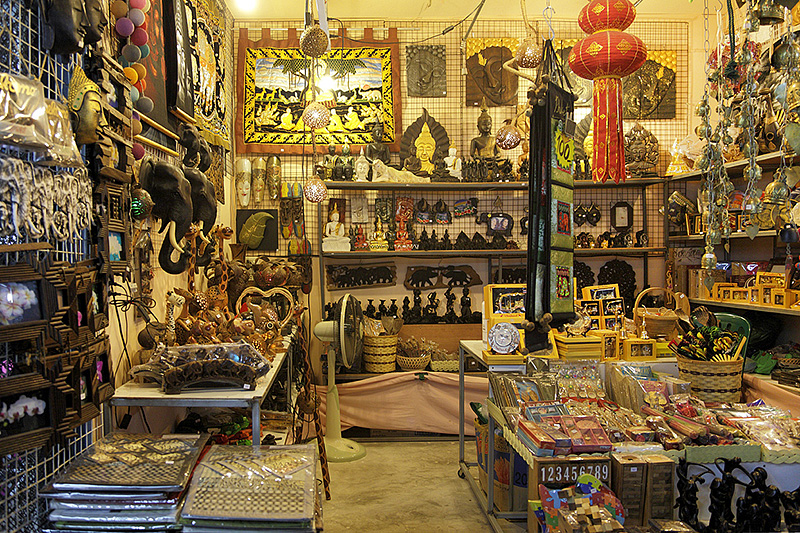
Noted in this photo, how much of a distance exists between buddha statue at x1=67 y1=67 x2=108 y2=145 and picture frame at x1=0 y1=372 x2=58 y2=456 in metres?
0.81

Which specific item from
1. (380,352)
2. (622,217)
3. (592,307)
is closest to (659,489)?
(592,307)

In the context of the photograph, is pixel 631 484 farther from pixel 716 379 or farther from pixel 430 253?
pixel 430 253

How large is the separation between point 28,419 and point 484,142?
4632mm

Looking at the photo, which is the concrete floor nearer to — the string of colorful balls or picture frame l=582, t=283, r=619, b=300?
picture frame l=582, t=283, r=619, b=300

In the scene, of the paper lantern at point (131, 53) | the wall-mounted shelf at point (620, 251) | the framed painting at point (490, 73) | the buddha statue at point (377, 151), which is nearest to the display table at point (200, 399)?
the paper lantern at point (131, 53)

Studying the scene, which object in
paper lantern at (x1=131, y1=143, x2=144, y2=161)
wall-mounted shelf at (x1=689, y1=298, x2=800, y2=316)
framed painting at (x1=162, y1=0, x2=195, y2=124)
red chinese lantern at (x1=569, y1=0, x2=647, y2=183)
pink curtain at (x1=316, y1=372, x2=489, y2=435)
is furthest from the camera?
pink curtain at (x1=316, y1=372, x2=489, y2=435)

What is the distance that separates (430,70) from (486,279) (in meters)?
2.16

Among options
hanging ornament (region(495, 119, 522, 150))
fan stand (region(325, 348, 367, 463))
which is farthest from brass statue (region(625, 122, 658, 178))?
fan stand (region(325, 348, 367, 463))

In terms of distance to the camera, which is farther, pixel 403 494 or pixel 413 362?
pixel 413 362

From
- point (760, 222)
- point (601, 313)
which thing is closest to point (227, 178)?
point (601, 313)

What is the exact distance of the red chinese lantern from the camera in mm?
3197

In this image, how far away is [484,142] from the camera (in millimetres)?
5539

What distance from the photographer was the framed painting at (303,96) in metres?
5.53

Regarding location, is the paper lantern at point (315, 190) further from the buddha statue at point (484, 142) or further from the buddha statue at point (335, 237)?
the buddha statue at point (484, 142)
